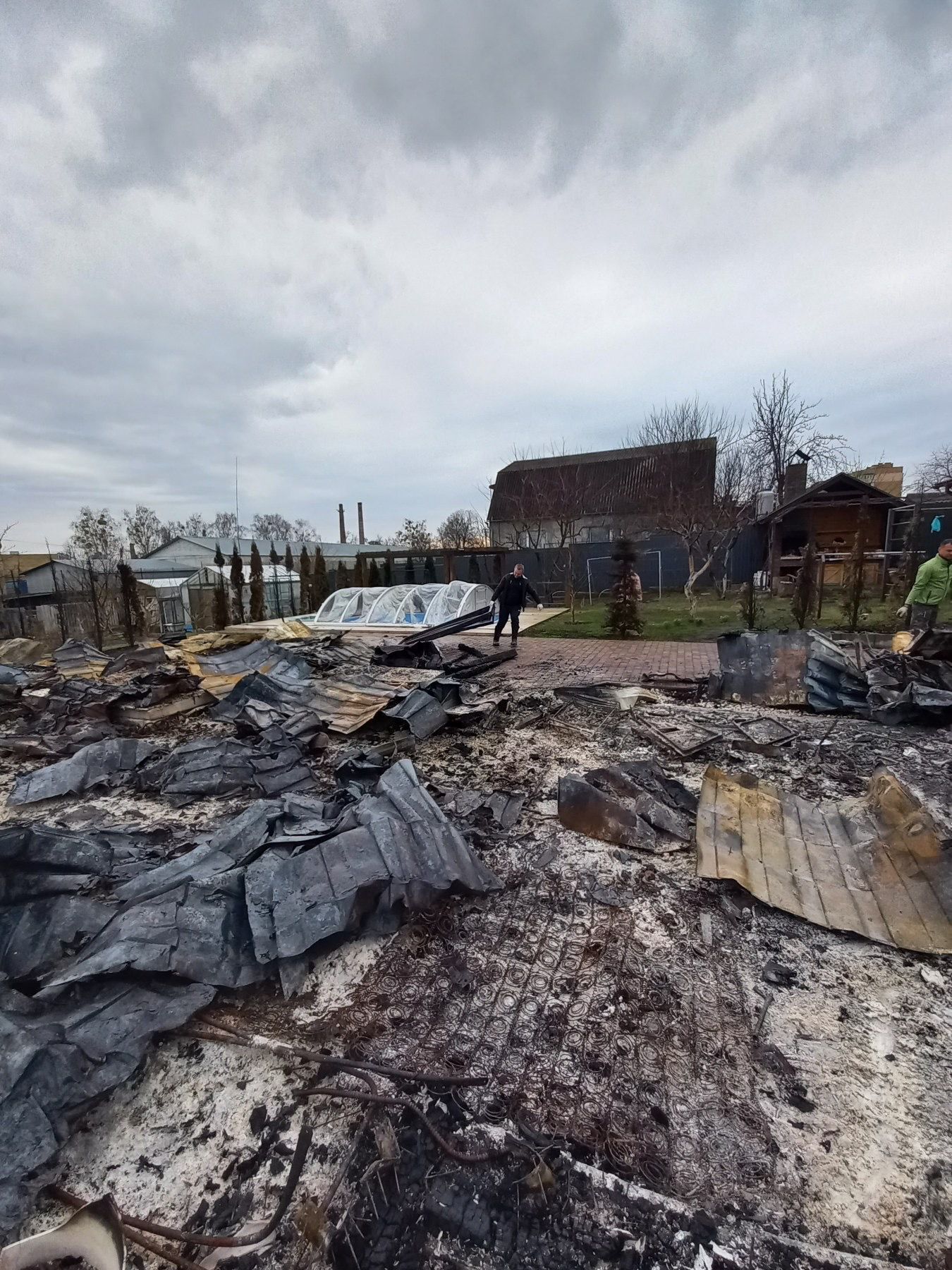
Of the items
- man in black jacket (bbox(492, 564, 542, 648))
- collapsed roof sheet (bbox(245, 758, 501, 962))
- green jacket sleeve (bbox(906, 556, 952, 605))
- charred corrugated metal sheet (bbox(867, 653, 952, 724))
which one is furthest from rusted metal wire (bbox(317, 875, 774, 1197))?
man in black jacket (bbox(492, 564, 542, 648))

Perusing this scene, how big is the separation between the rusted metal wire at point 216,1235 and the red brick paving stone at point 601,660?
6380 millimetres

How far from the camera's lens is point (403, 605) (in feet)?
48.4

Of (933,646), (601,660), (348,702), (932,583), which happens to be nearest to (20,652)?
(348,702)

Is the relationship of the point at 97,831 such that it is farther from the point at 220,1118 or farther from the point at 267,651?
the point at 267,651

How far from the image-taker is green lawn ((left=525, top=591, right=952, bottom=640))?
11.7m

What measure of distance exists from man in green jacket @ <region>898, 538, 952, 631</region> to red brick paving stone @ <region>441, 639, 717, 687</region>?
2.84 metres

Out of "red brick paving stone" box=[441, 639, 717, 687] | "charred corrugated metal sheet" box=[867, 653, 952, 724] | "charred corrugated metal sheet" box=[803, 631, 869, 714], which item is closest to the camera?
"charred corrugated metal sheet" box=[867, 653, 952, 724]

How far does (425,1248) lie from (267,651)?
754 cm

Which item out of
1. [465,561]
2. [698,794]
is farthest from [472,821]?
[465,561]

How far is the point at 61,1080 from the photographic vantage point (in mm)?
1805

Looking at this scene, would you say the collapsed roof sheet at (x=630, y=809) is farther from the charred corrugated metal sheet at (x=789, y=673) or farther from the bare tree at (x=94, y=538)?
the bare tree at (x=94, y=538)

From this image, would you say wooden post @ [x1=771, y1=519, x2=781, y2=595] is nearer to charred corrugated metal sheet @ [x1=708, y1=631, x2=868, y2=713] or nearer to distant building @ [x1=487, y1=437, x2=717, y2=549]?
distant building @ [x1=487, y1=437, x2=717, y2=549]

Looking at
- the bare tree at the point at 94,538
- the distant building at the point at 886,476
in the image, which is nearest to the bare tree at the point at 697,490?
the distant building at the point at 886,476

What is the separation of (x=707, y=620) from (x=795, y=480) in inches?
597
